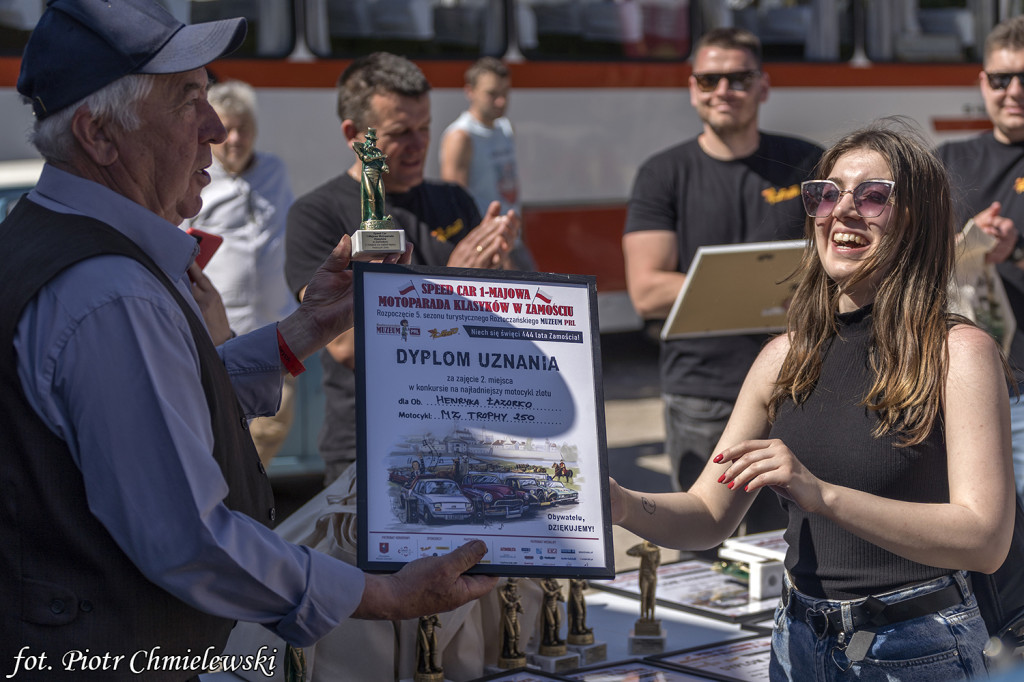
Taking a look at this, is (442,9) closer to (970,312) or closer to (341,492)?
(970,312)

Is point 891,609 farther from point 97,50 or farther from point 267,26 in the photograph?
point 267,26

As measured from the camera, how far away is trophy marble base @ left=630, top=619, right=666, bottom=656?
2.89m

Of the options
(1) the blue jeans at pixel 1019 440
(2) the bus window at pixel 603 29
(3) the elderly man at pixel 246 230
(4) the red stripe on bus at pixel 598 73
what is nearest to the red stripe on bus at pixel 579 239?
(4) the red stripe on bus at pixel 598 73

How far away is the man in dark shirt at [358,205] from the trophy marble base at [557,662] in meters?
1.24

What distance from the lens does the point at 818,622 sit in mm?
2340

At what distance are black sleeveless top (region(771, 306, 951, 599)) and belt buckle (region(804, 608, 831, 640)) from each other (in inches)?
1.5

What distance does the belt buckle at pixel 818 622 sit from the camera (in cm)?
232

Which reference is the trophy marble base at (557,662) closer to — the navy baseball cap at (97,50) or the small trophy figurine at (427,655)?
the small trophy figurine at (427,655)

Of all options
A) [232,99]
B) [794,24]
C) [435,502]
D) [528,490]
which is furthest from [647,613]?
[794,24]

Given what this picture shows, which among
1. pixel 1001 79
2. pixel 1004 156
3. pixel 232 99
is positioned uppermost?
pixel 232 99

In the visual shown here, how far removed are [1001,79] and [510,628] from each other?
332 cm

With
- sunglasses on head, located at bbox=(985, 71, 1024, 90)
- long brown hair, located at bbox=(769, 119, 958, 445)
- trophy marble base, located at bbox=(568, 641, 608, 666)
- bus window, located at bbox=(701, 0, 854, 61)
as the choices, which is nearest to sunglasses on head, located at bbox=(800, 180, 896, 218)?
long brown hair, located at bbox=(769, 119, 958, 445)

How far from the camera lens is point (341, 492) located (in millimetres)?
2803

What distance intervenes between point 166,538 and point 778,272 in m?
2.83
